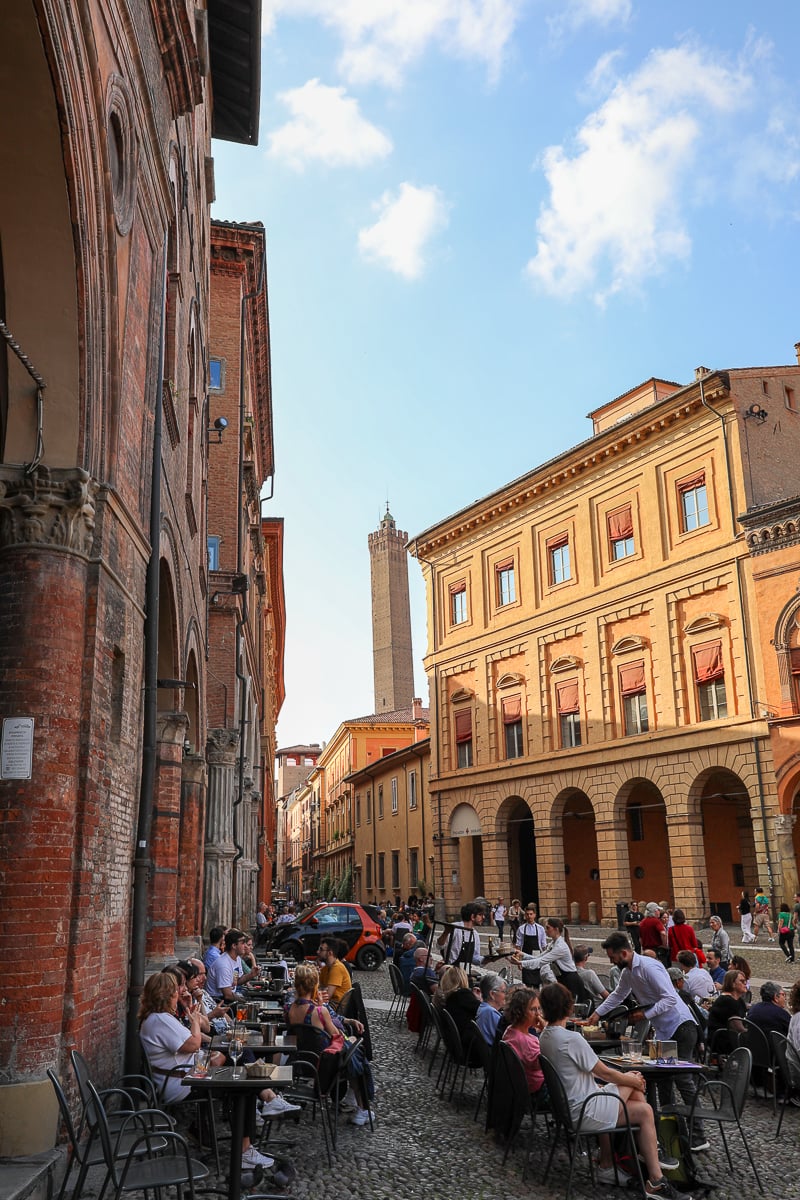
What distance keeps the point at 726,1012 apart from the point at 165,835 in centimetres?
664

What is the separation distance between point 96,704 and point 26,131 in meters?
3.58

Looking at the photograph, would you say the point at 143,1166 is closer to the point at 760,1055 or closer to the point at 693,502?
the point at 760,1055

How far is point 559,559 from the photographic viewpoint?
3547 centimetres

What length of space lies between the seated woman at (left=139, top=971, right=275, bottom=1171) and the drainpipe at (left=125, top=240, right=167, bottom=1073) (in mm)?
771

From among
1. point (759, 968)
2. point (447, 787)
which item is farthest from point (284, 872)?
point (759, 968)

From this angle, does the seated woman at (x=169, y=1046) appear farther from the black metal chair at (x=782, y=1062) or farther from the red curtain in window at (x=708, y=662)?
the red curtain in window at (x=708, y=662)

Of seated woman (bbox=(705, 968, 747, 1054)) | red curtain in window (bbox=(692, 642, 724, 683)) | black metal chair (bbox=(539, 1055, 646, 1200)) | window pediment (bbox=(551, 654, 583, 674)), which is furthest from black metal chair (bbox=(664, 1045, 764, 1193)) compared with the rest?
window pediment (bbox=(551, 654, 583, 674))

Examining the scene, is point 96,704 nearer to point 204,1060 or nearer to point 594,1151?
point 204,1060

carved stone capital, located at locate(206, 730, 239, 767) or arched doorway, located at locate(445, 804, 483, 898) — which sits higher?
carved stone capital, located at locate(206, 730, 239, 767)

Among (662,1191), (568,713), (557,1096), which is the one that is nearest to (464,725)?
(568,713)

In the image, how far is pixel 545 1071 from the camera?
19.9 ft

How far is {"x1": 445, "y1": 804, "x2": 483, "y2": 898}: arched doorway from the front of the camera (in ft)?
124

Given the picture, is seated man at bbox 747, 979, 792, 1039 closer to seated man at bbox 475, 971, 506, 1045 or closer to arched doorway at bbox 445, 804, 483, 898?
seated man at bbox 475, 971, 506, 1045

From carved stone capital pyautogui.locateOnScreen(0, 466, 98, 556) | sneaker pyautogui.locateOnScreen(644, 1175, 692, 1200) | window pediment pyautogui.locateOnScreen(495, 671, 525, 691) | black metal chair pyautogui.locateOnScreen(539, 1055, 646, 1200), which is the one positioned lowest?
sneaker pyautogui.locateOnScreen(644, 1175, 692, 1200)
